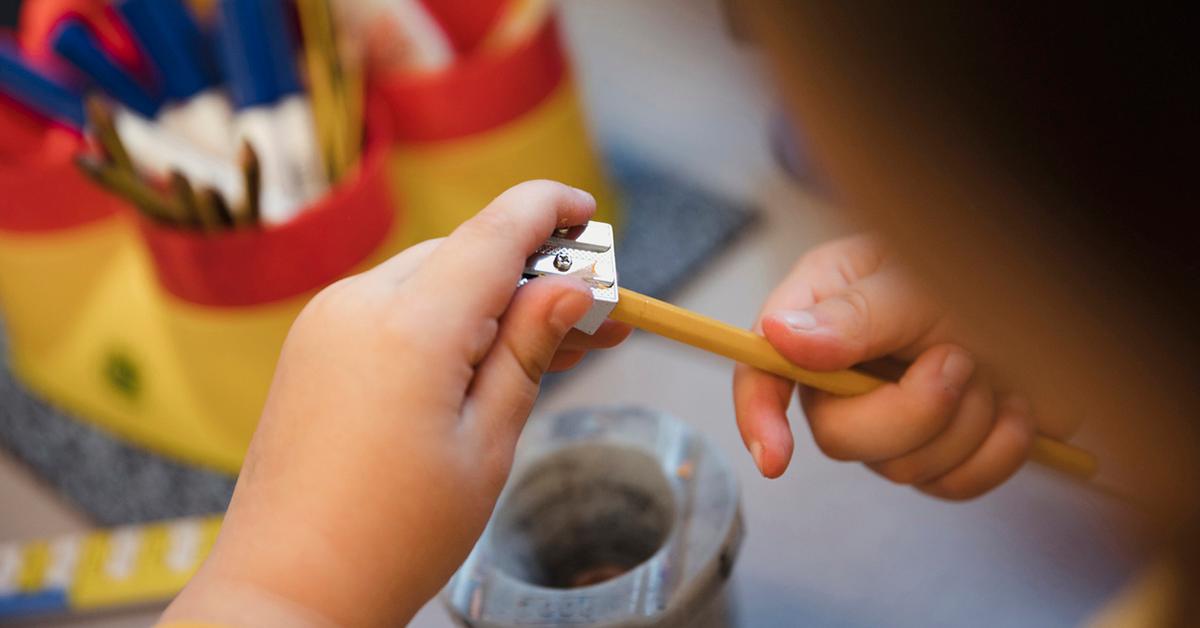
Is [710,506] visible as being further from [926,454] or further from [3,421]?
[3,421]

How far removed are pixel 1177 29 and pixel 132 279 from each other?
1.20ft

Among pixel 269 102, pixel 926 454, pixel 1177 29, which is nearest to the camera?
pixel 1177 29

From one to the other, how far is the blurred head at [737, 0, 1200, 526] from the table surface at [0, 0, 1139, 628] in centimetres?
3

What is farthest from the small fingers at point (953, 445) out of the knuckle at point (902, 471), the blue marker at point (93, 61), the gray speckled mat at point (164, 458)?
the blue marker at point (93, 61)

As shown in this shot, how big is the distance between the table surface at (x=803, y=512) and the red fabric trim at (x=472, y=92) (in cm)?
4

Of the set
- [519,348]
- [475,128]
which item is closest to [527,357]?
[519,348]

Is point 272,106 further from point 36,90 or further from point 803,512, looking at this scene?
point 803,512

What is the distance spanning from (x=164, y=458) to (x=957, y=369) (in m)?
0.29

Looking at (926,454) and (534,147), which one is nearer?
(926,454)

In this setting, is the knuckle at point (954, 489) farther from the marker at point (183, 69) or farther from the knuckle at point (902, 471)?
the marker at point (183, 69)

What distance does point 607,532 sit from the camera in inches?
9.5

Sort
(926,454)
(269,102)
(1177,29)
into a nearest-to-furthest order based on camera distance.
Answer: (1177,29) < (926,454) < (269,102)

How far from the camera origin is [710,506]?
214 millimetres

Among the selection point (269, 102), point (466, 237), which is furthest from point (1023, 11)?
point (269, 102)
